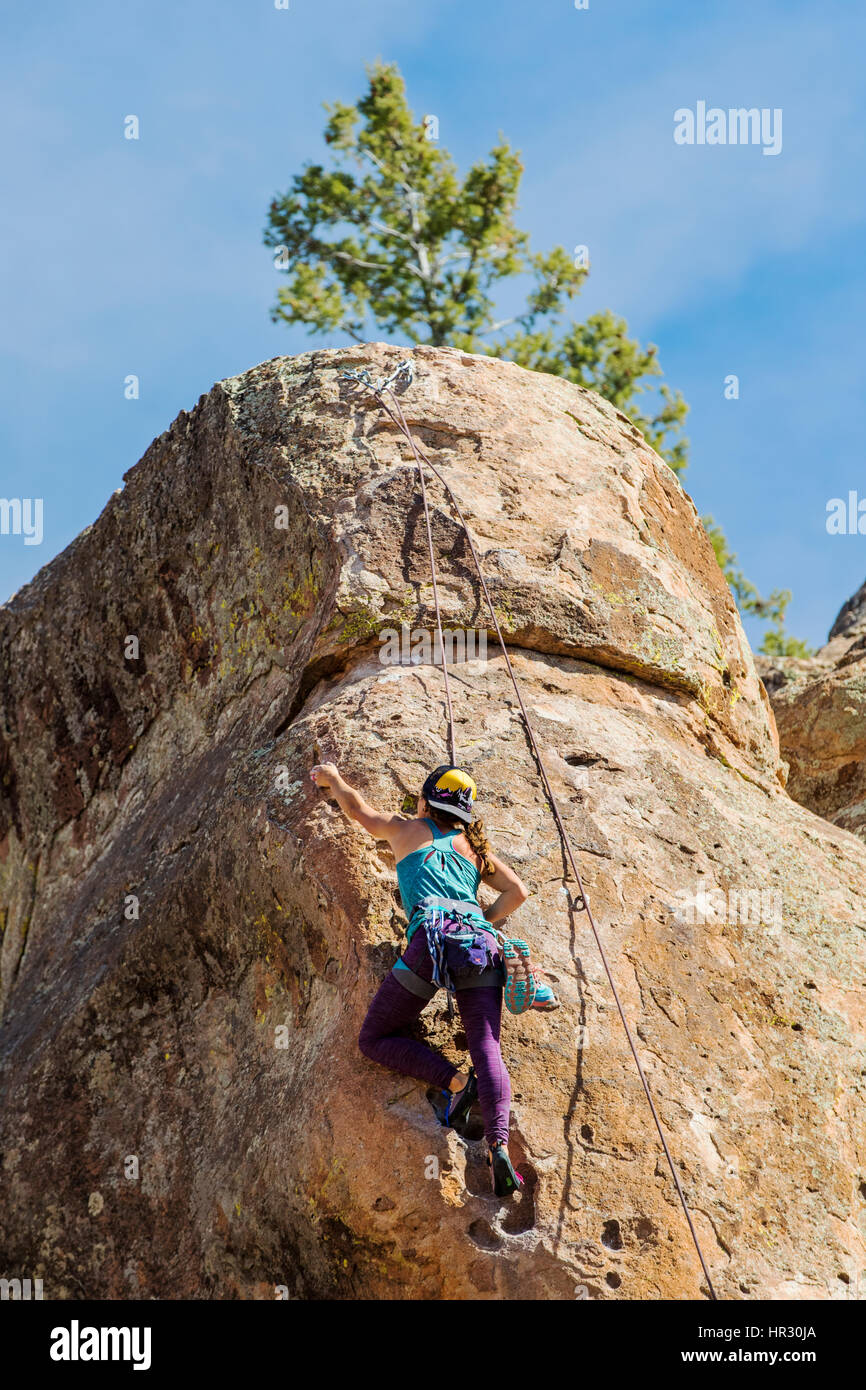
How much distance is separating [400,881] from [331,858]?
22.9 inches

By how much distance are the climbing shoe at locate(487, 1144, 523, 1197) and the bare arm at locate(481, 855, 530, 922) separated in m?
1.14

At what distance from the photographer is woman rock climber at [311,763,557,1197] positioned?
566cm

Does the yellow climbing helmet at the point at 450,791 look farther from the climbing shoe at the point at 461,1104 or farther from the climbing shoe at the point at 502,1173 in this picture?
the climbing shoe at the point at 502,1173

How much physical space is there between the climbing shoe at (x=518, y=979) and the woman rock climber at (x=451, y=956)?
0.14 ft

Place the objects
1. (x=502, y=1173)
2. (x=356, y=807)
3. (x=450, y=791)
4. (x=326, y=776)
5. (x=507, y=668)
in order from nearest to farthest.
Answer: (x=502, y=1173) → (x=450, y=791) → (x=356, y=807) → (x=326, y=776) → (x=507, y=668)

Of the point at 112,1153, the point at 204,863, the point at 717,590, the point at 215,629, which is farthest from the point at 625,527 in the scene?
the point at 112,1153

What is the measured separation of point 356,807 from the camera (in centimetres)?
640

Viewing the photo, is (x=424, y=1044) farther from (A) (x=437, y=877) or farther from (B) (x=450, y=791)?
(B) (x=450, y=791)

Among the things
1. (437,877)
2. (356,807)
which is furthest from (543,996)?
(356,807)

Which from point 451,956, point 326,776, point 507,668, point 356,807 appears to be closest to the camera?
point 451,956

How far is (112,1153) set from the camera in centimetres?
729

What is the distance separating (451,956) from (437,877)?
0.44 metres

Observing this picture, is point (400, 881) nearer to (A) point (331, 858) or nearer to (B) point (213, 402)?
(A) point (331, 858)
